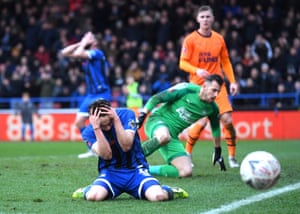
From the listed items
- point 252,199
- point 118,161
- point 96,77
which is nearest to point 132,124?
point 118,161

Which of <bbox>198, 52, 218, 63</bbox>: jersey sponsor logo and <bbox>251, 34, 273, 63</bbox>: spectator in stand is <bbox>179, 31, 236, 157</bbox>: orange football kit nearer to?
<bbox>198, 52, 218, 63</bbox>: jersey sponsor logo

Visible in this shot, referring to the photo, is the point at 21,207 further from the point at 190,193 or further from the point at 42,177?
the point at 42,177

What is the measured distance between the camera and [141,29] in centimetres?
2630

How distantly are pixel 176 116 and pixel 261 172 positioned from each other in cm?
349

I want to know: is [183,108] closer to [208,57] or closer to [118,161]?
[208,57]

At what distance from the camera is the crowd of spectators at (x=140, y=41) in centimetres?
2317

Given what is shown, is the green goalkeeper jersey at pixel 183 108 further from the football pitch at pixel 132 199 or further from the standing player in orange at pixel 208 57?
the standing player in orange at pixel 208 57

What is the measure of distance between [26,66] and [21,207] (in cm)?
1831

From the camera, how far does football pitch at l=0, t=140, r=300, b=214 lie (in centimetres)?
769

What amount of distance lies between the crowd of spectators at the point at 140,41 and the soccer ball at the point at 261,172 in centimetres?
1469

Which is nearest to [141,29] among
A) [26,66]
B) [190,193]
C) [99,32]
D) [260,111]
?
[99,32]

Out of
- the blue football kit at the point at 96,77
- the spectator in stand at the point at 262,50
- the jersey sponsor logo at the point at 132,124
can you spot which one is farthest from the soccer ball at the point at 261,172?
the spectator in stand at the point at 262,50

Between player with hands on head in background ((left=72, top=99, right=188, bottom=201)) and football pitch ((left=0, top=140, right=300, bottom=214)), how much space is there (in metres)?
0.12

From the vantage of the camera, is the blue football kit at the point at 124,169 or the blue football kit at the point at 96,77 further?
the blue football kit at the point at 96,77
